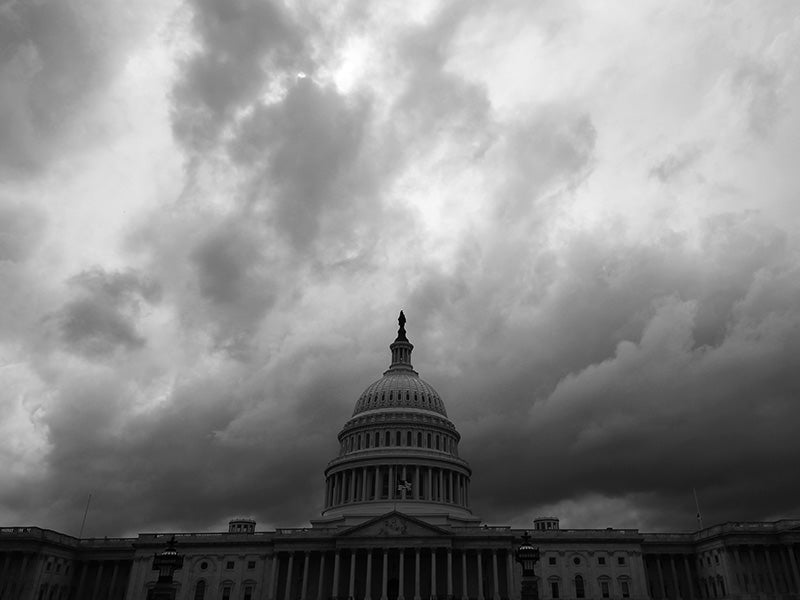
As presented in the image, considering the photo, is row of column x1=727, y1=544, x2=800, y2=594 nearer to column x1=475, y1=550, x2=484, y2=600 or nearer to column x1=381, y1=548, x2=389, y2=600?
column x1=475, y1=550, x2=484, y2=600

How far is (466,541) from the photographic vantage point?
8388 cm

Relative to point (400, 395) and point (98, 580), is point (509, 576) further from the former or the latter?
point (98, 580)

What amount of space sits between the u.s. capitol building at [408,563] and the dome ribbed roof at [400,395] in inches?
876

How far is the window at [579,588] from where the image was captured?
83.4 metres

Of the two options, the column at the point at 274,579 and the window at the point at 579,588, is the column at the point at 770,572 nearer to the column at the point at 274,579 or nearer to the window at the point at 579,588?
the window at the point at 579,588

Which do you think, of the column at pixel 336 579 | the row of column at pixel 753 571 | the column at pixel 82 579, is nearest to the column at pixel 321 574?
the column at pixel 336 579

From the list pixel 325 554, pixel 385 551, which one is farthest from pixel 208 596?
pixel 385 551

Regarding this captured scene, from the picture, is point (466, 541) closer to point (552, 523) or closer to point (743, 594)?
point (552, 523)

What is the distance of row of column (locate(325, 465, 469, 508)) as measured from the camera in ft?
334

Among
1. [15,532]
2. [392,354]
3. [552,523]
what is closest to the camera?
[15,532]

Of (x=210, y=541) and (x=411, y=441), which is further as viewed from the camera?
(x=411, y=441)

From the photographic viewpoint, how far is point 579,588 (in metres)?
83.9

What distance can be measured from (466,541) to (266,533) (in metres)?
27.1

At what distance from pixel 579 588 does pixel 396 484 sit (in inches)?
1238
